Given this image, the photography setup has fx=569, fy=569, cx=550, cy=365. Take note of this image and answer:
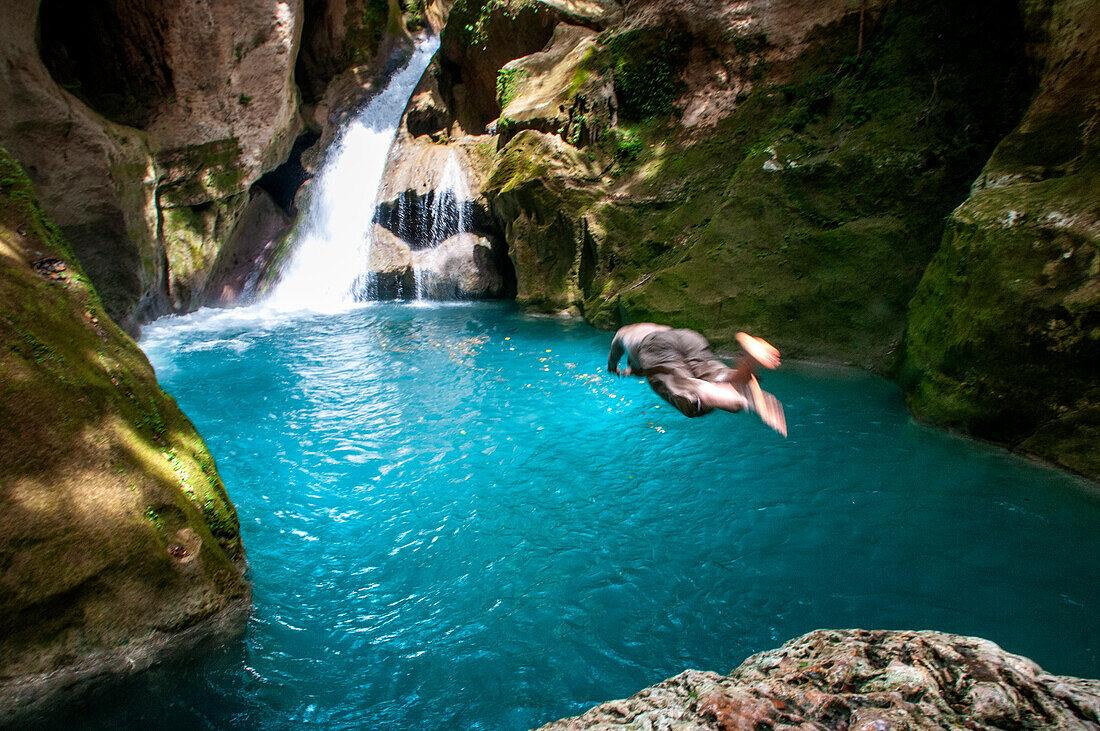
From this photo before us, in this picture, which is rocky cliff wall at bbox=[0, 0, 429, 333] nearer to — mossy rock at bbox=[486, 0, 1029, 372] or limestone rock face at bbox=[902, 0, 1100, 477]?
mossy rock at bbox=[486, 0, 1029, 372]

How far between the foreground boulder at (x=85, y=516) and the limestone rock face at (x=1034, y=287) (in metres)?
6.96

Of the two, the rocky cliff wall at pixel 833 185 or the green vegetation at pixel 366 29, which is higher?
the green vegetation at pixel 366 29

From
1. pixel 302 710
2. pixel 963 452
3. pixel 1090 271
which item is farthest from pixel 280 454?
pixel 1090 271

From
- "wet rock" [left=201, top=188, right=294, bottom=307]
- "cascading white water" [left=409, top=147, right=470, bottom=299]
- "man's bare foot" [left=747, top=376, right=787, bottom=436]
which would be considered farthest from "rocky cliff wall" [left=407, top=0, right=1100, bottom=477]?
"wet rock" [left=201, top=188, right=294, bottom=307]

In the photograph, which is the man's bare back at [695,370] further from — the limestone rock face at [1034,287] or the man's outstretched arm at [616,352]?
the limestone rock face at [1034,287]

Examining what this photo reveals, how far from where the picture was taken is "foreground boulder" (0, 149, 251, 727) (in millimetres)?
2693

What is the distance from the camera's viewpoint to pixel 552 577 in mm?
4449

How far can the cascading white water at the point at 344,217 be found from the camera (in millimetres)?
15484

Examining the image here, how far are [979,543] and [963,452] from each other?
164 cm

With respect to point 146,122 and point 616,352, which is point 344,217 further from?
point 616,352

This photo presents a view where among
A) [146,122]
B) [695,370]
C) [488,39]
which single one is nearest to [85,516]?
[695,370]

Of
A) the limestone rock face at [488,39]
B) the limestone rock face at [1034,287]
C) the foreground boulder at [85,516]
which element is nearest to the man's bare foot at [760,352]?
the limestone rock face at [1034,287]

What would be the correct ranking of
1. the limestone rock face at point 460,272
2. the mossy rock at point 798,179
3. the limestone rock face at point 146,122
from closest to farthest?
the mossy rock at point 798,179, the limestone rock face at point 146,122, the limestone rock face at point 460,272

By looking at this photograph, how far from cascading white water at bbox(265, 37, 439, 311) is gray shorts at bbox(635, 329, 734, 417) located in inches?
458
